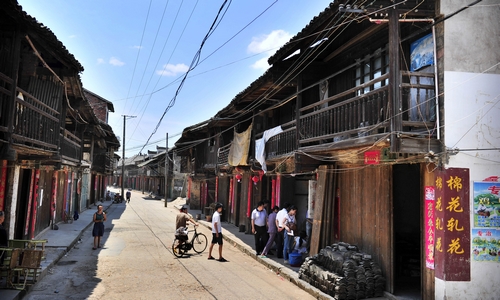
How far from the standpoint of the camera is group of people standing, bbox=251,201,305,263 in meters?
12.6

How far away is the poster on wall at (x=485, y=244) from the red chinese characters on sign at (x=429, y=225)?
73cm

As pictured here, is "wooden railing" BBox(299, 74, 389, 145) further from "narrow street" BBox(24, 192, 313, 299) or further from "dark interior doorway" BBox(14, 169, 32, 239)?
"dark interior doorway" BBox(14, 169, 32, 239)

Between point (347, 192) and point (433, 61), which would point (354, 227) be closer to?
point (347, 192)

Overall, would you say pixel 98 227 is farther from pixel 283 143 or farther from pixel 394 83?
pixel 394 83

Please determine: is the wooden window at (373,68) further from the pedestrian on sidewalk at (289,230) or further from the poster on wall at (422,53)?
the pedestrian on sidewalk at (289,230)

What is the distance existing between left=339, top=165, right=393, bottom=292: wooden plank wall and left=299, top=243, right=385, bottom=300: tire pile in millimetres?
306

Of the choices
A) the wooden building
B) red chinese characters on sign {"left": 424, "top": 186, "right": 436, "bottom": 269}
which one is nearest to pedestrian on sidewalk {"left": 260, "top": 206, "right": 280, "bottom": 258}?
the wooden building

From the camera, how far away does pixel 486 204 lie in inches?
291

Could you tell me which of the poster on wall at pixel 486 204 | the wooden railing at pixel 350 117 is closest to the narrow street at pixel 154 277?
the wooden railing at pixel 350 117

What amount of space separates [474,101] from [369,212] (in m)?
3.68

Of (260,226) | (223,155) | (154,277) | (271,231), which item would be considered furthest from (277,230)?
(223,155)

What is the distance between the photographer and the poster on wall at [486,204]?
737 centimetres

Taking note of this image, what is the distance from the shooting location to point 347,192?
11.1 meters

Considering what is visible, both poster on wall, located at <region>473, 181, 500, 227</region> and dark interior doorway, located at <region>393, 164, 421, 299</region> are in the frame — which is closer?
poster on wall, located at <region>473, 181, 500, 227</region>
